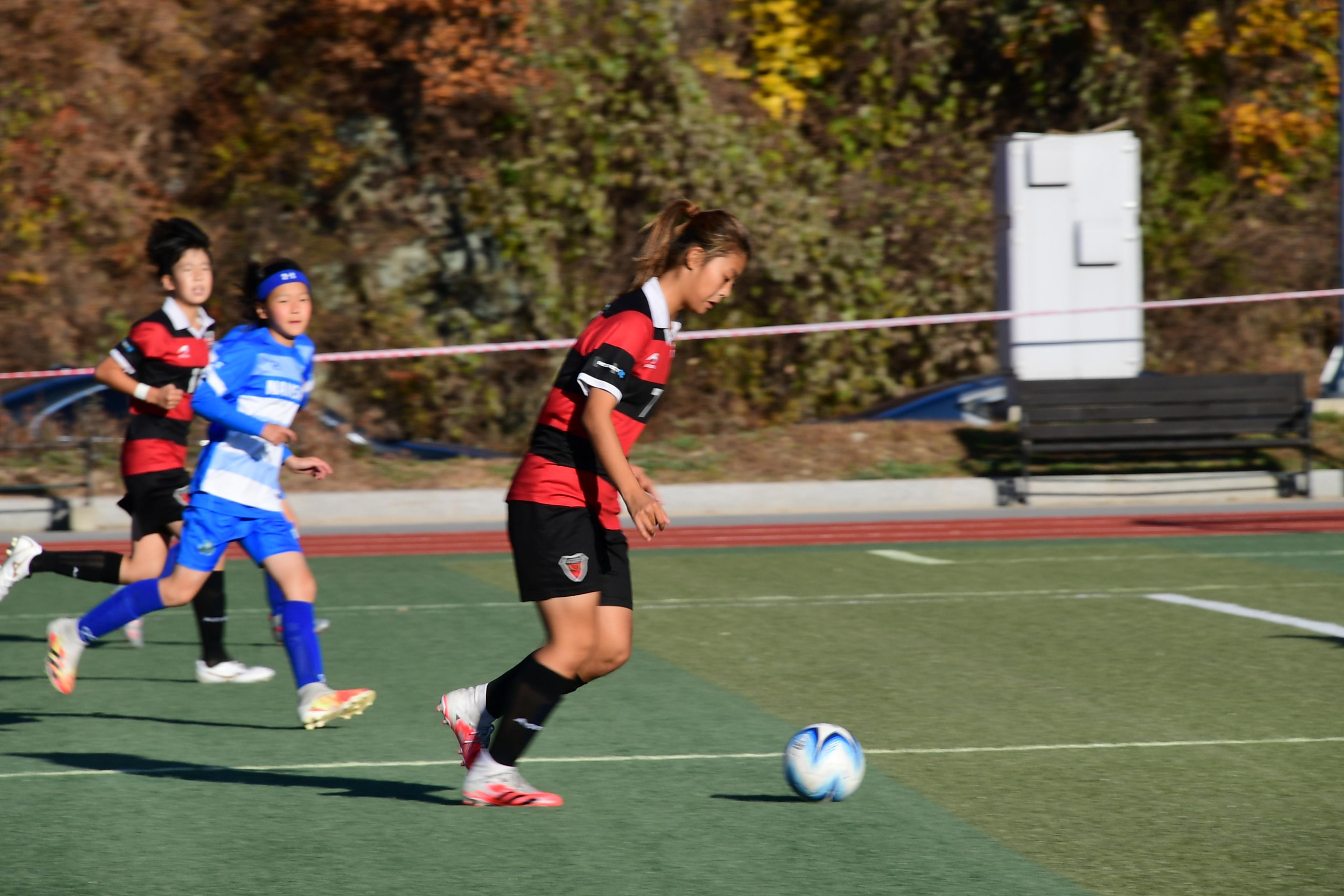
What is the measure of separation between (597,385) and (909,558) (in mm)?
7394

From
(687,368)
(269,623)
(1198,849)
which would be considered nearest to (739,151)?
(687,368)

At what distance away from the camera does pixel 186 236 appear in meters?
7.19

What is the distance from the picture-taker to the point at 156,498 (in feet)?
25.0

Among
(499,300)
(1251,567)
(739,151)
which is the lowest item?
(1251,567)

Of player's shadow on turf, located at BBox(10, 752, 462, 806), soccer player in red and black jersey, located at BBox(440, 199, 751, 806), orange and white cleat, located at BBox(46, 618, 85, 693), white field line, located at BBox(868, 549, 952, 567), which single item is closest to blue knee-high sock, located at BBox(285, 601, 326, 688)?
player's shadow on turf, located at BBox(10, 752, 462, 806)

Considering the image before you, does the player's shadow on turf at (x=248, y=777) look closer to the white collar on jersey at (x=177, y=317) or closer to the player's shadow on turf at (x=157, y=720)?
the player's shadow on turf at (x=157, y=720)

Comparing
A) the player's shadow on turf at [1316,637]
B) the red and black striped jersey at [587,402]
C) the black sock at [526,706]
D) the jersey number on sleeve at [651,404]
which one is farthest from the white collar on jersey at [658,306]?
the player's shadow on turf at [1316,637]

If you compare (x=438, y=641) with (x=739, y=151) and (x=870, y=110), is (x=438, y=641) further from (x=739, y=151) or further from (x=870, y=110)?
(x=870, y=110)

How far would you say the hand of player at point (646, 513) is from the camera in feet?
Answer: 15.1

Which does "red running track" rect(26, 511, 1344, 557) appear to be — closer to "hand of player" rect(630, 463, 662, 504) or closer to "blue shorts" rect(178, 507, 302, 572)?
"blue shorts" rect(178, 507, 302, 572)

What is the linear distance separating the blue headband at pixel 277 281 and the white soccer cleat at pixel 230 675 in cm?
185

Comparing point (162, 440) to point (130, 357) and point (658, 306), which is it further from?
point (658, 306)

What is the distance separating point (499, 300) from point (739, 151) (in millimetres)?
3561

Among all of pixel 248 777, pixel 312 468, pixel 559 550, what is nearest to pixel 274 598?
pixel 312 468
